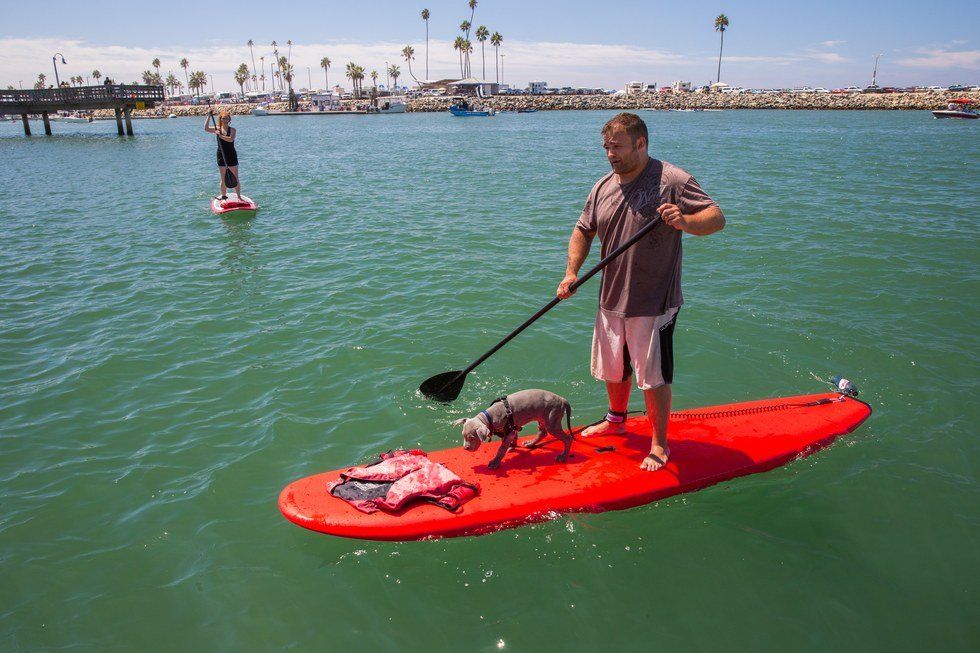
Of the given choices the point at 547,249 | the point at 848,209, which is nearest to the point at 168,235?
the point at 547,249

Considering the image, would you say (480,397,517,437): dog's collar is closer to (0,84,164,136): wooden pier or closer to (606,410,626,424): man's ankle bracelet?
(606,410,626,424): man's ankle bracelet

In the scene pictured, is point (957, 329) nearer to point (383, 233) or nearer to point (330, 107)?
point (383, 233)

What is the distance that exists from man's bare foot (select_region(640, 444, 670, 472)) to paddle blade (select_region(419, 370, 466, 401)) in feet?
6.09

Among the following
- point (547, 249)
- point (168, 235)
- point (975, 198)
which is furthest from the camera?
point (975, 198)

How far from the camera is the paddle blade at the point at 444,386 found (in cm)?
571

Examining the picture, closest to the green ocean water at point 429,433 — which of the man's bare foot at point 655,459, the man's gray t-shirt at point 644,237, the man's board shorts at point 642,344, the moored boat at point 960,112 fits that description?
the man's bare foot at point 655,459

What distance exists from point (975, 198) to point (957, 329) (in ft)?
38.6

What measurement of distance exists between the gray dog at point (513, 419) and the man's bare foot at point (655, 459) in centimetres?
59

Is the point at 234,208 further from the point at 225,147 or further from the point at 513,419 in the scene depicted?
the point at 513,419

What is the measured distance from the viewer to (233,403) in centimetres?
616

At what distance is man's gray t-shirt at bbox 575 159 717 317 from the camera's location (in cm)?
376

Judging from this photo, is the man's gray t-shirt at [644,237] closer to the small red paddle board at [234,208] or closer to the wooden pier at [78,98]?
the small red paddle board at [234,208]

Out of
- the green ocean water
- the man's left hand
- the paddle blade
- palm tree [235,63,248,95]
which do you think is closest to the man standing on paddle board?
the man's left hand

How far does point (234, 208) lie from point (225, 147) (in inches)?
59.2
